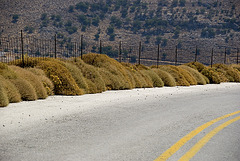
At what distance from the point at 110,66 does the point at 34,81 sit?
6970 millimetres

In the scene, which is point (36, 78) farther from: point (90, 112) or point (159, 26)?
point (159, 26)

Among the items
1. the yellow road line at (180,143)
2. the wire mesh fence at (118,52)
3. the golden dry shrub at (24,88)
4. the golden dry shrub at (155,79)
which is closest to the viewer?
the yellow road line at (180,143)

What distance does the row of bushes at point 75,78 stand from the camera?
475 inches

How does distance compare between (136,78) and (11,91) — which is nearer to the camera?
(11,91)

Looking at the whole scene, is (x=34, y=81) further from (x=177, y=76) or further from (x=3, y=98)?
(x=177, y=76)

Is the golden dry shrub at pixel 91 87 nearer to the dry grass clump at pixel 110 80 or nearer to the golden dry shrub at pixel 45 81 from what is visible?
the dry grass clump at pixel 110 80

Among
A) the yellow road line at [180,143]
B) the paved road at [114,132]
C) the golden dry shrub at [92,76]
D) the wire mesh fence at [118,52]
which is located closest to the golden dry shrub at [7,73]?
the paved road at [114,132]

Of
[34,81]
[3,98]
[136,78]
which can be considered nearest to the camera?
[3,98]

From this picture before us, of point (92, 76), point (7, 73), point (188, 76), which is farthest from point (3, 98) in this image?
point (188, 76)

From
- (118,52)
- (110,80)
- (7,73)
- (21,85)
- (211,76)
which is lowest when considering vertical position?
(211,76)

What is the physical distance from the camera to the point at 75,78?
15.8m

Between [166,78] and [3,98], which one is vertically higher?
[3,98]

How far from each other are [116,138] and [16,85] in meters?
6.32

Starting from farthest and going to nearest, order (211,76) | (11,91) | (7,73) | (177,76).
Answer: (211,76)
(177,76)
(7,73)
(11,91)
